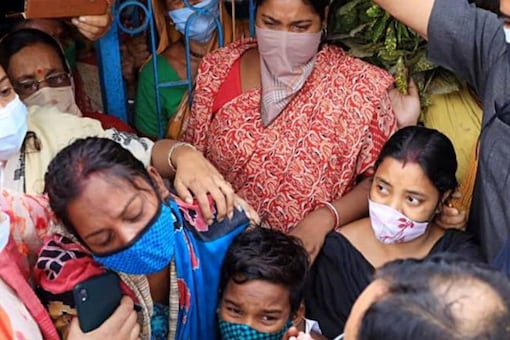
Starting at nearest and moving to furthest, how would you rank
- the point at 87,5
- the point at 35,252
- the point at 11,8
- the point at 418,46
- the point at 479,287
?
the point at 479,287 < the point at 35,252 < the point at 87,5 < the point at 418,46 < the point at 11,8

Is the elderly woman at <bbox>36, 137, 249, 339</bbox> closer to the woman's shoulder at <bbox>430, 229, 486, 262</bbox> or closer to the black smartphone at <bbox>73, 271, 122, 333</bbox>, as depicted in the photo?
the black smartphone at <bbox>73, 271, 122, 333</bbox>

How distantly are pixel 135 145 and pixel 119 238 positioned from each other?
67 centimetres

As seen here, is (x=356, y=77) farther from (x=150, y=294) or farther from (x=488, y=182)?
(x=150, y=294)

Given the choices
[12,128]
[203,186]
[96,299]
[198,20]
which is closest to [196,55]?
[198,20]

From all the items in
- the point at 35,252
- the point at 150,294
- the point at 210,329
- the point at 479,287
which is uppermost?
the point at 479,287

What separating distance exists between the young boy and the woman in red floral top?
0.29 meters

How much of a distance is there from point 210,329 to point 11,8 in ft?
5.96

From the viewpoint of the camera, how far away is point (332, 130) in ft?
7.59

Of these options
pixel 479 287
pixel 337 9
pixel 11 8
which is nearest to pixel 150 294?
pixel 479 287

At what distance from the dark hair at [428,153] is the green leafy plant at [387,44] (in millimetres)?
344

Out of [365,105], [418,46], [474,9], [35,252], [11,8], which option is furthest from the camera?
[11,8]

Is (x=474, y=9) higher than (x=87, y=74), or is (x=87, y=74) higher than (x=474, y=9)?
(x=474, y=9)

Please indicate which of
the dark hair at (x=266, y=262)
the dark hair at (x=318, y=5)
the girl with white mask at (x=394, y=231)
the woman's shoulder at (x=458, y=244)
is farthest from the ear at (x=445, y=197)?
the dark hair at (x=318, y=5)

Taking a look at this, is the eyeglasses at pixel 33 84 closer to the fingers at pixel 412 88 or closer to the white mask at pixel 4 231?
the white mask at pixel 4 231
